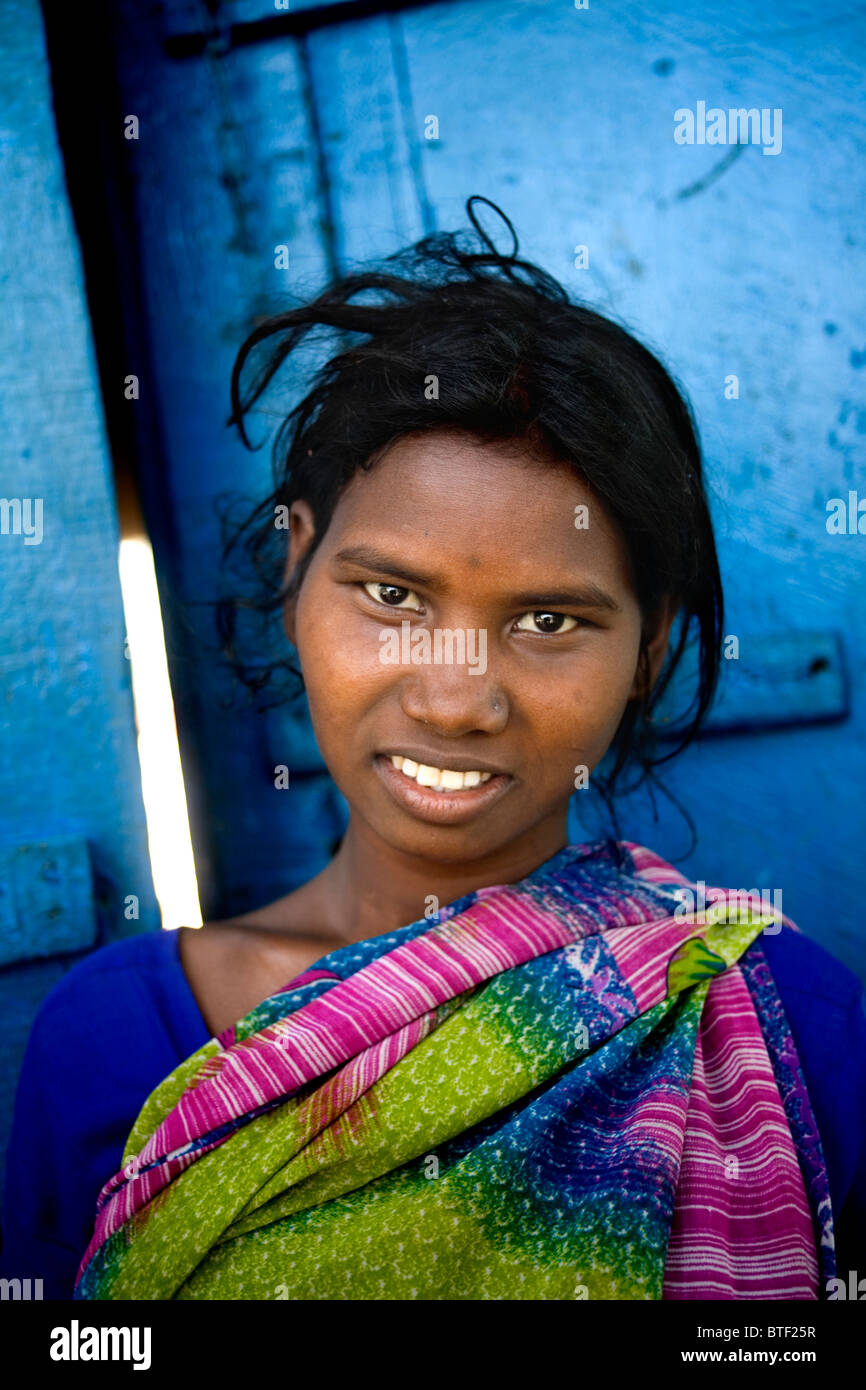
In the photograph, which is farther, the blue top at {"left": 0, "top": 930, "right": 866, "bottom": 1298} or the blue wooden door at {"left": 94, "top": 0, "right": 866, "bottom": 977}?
the blue wooden door at {"left": 94, "top": 0, "right": 866, "bottom": 977}

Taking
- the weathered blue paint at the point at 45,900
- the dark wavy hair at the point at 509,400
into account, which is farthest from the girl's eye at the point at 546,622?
the weathered blue paint at the point at 45,900

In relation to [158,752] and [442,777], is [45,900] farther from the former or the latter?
[442,777]

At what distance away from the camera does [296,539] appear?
1.40 meters

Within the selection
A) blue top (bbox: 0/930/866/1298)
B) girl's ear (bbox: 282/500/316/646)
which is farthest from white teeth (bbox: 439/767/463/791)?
blue top (bbox: 0/930/866/1298)

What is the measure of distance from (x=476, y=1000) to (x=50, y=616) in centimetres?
88

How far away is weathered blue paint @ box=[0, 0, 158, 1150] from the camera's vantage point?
1.48m

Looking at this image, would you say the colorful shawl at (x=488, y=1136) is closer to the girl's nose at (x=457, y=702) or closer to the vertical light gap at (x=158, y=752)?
the girl's nose at (x=457, y=702)

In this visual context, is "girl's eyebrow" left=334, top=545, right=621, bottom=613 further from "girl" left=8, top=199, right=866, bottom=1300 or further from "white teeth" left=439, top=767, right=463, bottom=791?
"white teeth" left=439, top=767, right=463, bottom=791

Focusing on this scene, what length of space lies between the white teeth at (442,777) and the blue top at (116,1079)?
18.2 inches

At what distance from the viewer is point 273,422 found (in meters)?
1.74

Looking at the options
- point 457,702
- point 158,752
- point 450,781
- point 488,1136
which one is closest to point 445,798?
point 450,781

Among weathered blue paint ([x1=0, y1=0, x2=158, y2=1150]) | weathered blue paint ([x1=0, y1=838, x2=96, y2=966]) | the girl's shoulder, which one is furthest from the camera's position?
weathered blue paint ([x1=0, y1=838, x2=96, y2=966])

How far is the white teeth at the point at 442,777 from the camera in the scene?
3.85ft

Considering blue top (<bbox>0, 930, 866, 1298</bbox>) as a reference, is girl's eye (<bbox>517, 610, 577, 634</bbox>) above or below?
above
